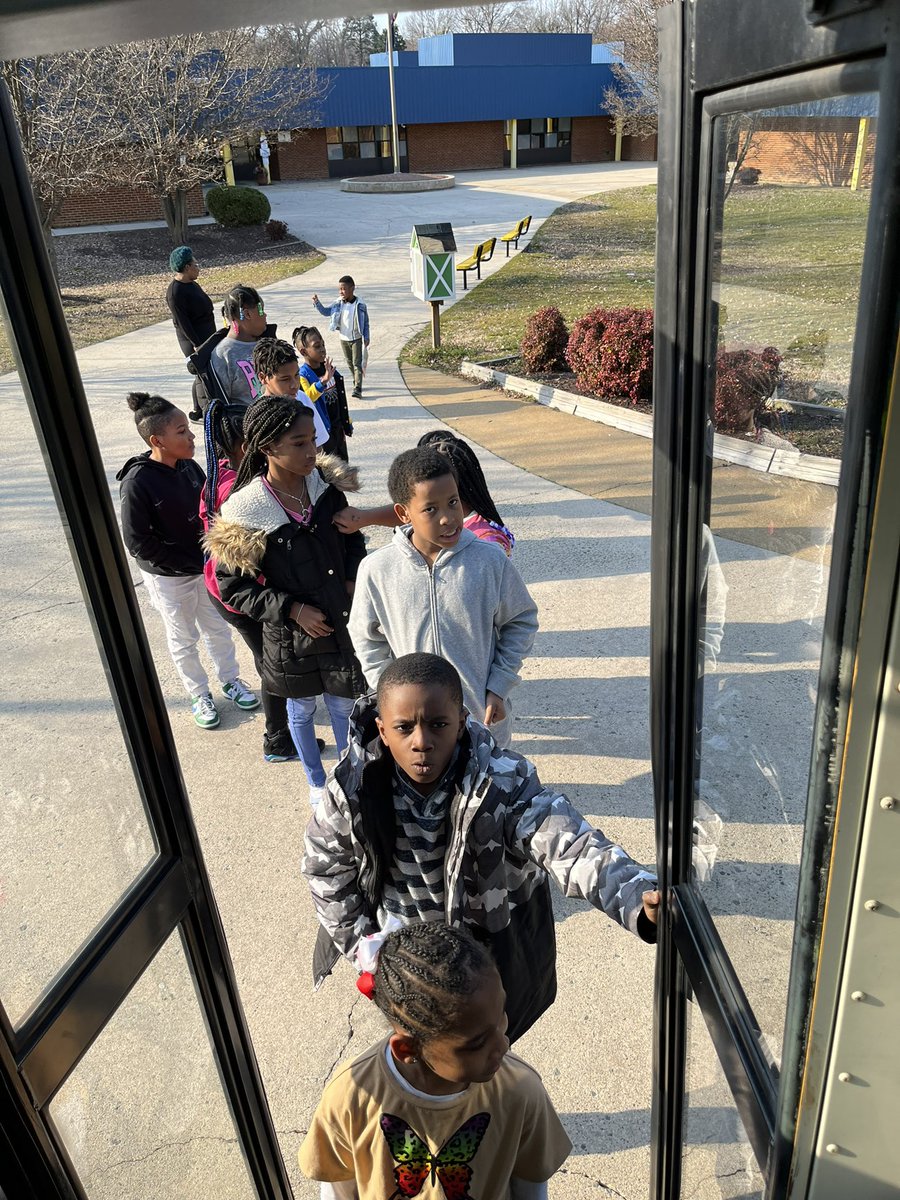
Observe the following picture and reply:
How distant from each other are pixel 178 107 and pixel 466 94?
71.3ft

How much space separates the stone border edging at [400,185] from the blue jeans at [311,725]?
110 feet

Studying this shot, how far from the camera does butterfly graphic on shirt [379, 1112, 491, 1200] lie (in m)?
1.69

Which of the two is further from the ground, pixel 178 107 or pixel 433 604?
pixel 178 107

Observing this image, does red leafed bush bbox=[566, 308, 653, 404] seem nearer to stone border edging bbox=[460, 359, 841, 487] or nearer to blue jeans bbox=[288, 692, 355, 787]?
stone border edging bbox=[460, 359, 841, 487]

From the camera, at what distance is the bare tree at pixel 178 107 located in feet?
61.4

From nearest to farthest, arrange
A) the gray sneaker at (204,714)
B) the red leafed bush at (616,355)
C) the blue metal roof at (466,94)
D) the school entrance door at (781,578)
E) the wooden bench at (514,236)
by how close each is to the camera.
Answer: the school entrance door at (781,578) < the gray sneaker at (204,714) < the red leafed bush at (616,355) < the wooden bench at (514,236) < the blue metal roof at (466,94)

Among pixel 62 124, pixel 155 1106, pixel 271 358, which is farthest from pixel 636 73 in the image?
pixel 155 1106

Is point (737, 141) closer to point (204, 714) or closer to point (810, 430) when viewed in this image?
point (810, 430)

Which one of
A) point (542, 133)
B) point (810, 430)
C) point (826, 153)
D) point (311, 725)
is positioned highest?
point (826, 153)

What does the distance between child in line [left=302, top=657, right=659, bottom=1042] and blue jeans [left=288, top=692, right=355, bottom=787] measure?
154 centimetres

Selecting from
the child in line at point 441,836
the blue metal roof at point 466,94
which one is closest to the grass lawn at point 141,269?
the child in line at point 441,836

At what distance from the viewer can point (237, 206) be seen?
82.9 ft

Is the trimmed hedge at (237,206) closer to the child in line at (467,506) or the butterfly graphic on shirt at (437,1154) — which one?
the child in line at (467,506)

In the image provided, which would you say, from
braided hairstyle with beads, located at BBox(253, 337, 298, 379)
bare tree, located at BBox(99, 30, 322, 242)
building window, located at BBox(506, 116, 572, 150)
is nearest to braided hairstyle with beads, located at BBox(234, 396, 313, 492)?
braided hairstyle with beads, located at BBox(253, 337, 298, 379)
